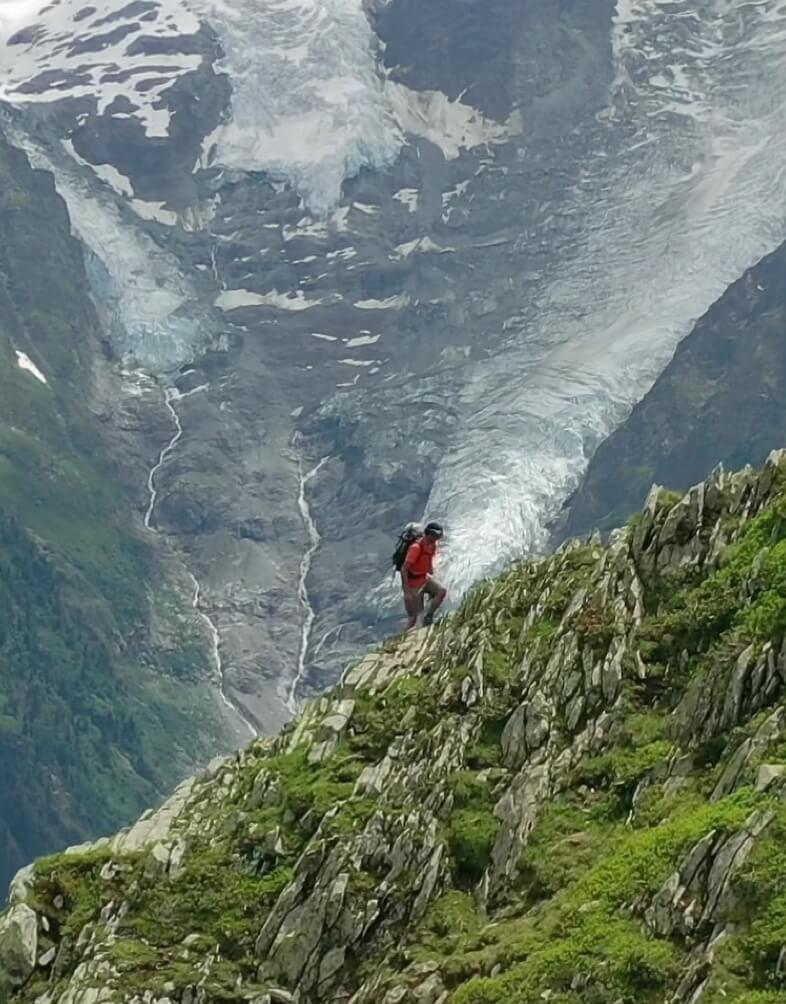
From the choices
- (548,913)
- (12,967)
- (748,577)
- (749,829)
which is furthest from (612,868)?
(12,967)

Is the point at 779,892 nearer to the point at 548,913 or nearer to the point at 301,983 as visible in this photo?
the point at 548,913

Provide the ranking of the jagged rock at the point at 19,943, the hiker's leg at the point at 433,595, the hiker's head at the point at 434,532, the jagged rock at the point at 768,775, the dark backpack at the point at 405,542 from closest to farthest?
the jagged rock at the point at 768,775 < the jagged rock at the point at 19,943 < the hiker's head at the point at 434,532 < the dark backpack at the point at 405,542 < the hiker's leg at the point at 433,595

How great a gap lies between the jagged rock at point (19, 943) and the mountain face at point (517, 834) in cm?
5

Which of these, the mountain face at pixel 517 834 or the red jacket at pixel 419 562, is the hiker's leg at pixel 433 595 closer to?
the red jacket at pixel 419 562

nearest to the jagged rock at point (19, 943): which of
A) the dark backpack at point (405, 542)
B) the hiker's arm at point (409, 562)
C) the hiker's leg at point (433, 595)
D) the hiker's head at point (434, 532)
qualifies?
the dark backpack at point (405, 542)

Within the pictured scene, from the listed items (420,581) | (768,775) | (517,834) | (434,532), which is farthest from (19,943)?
(420,581)

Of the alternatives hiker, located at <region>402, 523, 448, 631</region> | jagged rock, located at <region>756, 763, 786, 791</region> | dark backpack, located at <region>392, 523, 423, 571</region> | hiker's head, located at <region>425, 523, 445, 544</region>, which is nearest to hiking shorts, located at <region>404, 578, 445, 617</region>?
hiker, located at <region>402, 523, 448, 631</region>

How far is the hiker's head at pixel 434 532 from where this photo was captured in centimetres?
3706

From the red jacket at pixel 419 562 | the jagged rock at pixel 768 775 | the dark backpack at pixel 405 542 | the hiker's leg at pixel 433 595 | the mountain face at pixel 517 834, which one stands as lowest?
the hiker's leg at pixel 433 595

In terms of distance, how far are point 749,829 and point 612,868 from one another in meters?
2.44

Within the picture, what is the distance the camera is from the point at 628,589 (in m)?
29.5

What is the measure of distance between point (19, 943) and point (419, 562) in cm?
1461

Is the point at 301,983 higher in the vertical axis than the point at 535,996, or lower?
lower

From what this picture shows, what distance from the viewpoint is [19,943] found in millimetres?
27297
